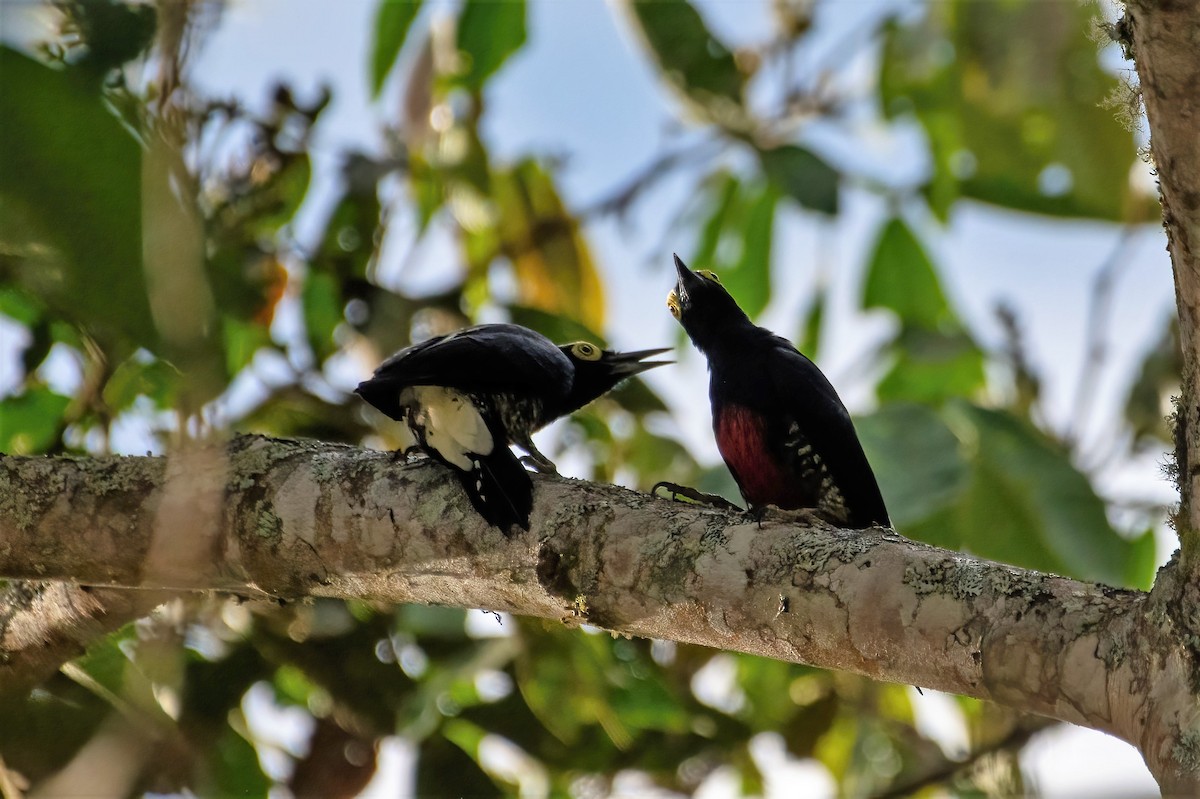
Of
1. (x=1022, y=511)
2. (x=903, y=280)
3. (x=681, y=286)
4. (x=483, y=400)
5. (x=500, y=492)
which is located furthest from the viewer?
(x=903, y=280)

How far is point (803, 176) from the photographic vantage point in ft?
13.3

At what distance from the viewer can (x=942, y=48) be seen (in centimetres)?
508

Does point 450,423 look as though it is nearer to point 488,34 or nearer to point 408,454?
point 408,454

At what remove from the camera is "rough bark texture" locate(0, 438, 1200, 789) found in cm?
160

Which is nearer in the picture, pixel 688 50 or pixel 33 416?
pixel 33 416

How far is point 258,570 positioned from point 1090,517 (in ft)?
7.39

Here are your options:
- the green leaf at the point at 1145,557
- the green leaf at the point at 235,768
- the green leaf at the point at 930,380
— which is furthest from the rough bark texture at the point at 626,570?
the green leaf at the point at 930,380

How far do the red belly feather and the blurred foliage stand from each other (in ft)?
0.27

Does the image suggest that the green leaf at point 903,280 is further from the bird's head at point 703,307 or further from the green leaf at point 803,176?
the bird's head at point 703,307

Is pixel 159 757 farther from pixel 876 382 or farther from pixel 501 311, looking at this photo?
pixel 876 382

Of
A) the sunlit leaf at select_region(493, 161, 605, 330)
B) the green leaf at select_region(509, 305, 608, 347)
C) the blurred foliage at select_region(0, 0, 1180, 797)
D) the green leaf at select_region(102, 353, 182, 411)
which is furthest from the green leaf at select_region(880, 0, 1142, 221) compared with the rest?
the green leaf at select_region(102, 353, 182, 411)

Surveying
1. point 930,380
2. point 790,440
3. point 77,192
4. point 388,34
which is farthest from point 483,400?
point 930,380

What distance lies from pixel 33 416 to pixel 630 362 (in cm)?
165

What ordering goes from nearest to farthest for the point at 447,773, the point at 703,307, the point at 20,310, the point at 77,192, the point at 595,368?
the point at 77,192 < the point at 20,310 < the point at 447,773 < the point at 595,368 < the point at 703,307
